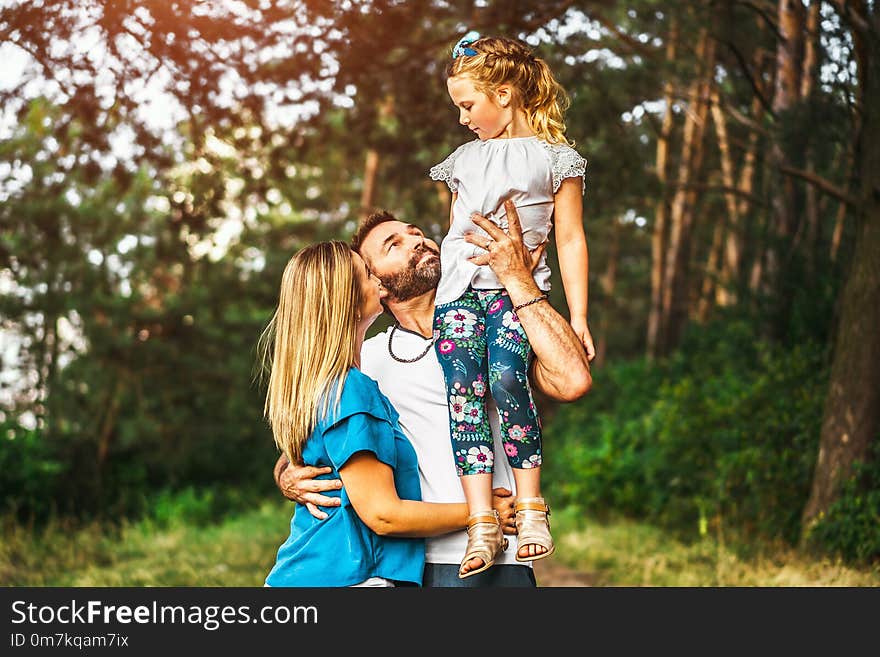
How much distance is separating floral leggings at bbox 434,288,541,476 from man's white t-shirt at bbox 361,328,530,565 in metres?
0.10

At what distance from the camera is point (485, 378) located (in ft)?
10.3

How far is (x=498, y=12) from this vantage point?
30.1 ft

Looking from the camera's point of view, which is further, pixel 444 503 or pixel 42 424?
pixel 42 424

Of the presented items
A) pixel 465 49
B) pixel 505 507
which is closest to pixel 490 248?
pixel 465 49

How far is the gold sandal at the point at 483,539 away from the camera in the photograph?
2.88 m

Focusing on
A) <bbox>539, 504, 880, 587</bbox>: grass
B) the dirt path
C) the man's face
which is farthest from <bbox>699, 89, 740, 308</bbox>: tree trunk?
the man's face

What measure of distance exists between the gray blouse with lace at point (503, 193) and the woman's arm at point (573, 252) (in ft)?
0.12

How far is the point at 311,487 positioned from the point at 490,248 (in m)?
0.88

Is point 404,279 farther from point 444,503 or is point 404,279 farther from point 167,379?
point 167,379

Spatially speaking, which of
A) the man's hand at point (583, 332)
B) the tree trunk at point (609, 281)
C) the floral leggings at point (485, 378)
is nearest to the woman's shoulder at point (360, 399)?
the floral leggings at point (485, 378)

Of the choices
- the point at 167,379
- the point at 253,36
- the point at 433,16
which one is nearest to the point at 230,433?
the point at 167,379

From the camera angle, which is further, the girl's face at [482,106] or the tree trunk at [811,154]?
the tree trunk at [811,154]

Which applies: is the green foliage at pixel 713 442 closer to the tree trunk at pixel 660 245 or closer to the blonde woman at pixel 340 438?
the tree trunk at pixel 660 245
